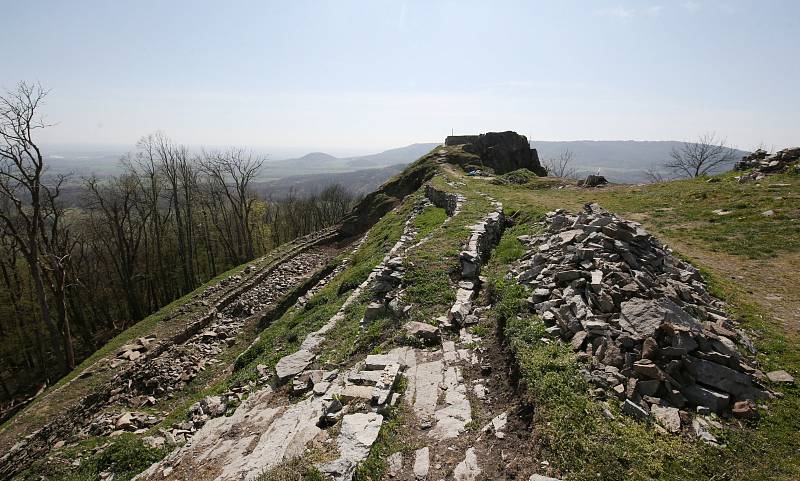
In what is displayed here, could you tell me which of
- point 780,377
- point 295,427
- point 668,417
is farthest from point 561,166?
point 295,427

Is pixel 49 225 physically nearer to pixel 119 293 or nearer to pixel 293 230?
pixel 119 293

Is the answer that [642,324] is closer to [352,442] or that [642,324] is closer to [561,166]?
[352,442]

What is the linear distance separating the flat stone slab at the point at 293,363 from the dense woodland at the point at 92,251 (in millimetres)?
19386

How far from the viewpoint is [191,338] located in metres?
20.1

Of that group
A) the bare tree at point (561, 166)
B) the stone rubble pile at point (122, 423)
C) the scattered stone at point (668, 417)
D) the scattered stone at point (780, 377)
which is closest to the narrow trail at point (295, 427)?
the scattered stone at point (668, 417)

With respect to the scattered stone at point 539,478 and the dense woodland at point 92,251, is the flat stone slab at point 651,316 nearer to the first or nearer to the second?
the scattered stone at point 539,478

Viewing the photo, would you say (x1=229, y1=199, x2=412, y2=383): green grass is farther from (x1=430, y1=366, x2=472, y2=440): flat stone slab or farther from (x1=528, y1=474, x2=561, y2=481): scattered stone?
(x1=528, y1=474, x2=561, y2=481): scattered stone

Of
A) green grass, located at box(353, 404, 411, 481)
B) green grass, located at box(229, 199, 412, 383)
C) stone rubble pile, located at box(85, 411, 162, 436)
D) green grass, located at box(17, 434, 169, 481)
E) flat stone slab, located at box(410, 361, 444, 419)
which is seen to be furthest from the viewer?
stone rubble pile, located at box(85, 411, 162, 436)

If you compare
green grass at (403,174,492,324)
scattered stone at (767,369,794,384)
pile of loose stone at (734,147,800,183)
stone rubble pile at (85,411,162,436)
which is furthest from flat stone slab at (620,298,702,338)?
pile of loose stone at (734,147,800,183)

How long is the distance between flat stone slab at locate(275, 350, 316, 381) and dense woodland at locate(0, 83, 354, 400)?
63.6 ft

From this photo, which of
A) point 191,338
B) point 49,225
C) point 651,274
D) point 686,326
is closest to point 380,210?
point 191,338

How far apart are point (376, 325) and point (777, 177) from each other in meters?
23.9

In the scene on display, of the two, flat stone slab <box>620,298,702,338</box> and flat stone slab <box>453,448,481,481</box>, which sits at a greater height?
flat stone slab <box>620,298,702,338</box>

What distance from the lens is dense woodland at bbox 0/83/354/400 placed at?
22.7 m
